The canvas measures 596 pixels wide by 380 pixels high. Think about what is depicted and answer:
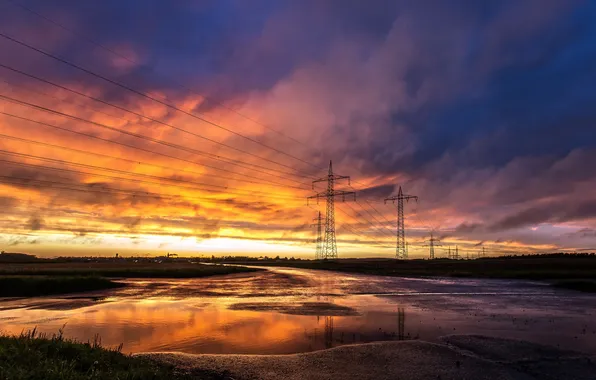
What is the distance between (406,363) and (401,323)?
10.4 m

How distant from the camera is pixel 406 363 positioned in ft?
50.9

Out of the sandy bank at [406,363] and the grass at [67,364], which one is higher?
the grass at [67,364]

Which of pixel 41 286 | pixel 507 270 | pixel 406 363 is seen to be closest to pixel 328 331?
pixel 406 363

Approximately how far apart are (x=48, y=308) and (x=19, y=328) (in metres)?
10.9

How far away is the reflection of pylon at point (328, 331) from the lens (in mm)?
19464

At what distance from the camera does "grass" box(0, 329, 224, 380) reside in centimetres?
1002

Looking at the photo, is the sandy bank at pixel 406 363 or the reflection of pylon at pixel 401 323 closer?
the sandy bank at pixel 406 363

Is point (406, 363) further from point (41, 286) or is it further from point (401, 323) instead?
point (41, 286)

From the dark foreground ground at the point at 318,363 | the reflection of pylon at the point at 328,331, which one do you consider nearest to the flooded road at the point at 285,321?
the reflection of pylon at the point at 328,331

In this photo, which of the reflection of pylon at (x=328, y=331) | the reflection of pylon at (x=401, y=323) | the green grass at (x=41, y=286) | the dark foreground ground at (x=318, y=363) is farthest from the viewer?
the green grass at (x=41, y=286)

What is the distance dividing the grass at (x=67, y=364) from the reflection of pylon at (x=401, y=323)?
11.5m

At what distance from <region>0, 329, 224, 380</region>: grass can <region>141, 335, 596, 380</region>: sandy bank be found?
1871 mm

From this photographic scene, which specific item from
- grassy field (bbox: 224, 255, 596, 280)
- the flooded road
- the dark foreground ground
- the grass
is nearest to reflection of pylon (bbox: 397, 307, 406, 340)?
the flooded road

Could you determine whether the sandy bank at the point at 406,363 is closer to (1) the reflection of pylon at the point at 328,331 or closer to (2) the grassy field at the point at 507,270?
(1) the reflection of pylon at the point at 328,331
